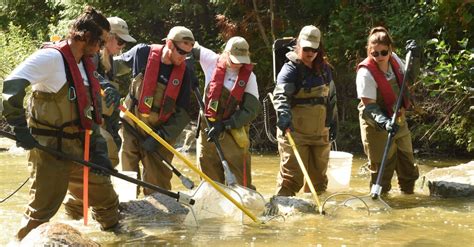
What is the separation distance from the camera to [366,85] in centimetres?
655

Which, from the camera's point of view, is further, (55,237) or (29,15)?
(29,15)

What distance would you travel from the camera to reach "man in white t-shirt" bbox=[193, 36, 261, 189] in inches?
251

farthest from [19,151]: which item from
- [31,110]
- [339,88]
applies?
[31,110]

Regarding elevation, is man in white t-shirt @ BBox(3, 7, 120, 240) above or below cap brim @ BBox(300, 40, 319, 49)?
below

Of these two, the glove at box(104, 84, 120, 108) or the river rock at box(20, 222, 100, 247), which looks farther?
the glove at box(104, 84, 120, 108)

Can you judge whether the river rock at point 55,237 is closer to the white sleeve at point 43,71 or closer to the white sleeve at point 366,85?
the white sleeve at point 43,71

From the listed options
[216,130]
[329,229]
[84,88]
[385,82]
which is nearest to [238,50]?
[216,130]

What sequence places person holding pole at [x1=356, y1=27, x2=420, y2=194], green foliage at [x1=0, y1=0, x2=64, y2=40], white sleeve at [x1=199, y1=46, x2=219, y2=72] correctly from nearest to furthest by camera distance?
person holding pole at [x1=356, y1=27, x2=420, y2=194], white sleeve at [x1=199, y1=46, x2=219, y2=72], green foliage at [x1=0, y1=0, x2=64, y2=40]

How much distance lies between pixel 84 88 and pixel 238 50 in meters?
2.04

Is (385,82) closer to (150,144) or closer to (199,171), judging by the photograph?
(199,171)

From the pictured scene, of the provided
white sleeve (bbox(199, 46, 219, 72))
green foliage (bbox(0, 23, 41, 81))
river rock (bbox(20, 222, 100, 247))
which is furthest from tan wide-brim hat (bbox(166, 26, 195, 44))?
green foliage (bbox(0, 23, 41, 81))

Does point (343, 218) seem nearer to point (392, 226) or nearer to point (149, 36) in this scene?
point (392, 226)

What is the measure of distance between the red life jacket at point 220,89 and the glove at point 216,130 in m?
0.12

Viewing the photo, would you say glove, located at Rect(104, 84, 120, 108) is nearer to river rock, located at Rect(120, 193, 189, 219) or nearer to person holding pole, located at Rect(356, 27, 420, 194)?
river rock, located at Rect(120, 193, 189, 219)
